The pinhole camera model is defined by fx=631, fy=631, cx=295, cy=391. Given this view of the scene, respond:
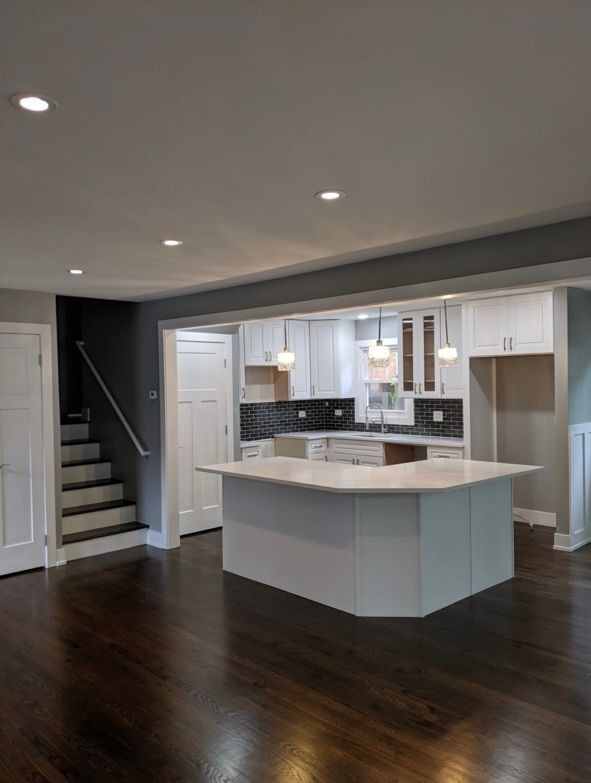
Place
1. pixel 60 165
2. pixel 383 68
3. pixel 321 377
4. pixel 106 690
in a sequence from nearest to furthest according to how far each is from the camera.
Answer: pixel 383 68
pixel 60 165
pixel 106 690
pixel 321 377

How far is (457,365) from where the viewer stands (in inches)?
264

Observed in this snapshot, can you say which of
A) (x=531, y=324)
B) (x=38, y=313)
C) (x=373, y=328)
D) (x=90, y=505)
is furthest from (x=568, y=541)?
(x=38, y=313)

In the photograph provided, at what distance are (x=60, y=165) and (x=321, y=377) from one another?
5937mm

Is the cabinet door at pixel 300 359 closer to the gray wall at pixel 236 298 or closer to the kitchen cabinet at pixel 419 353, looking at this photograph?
the kitchen cabinet at pixel 419 353

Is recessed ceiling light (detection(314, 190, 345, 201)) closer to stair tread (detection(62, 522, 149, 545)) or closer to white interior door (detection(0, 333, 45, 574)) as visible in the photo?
white interior door (detection(0, 333, 45, 574))

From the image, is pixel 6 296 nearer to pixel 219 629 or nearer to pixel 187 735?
pixel 219 629

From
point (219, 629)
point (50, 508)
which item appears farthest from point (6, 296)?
point (219, 629)

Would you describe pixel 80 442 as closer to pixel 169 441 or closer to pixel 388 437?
pixel 169 441

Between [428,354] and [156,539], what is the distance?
3488 millimetres

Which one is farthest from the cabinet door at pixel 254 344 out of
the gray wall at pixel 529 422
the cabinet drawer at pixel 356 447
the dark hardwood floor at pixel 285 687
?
the dark hardwood floor at pixel 285 687

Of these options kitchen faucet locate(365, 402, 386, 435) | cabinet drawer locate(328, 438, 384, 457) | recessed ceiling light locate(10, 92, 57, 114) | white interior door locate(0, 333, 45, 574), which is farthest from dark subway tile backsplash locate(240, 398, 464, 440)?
recessed ceiling light locate(10, 92, 57, 114)

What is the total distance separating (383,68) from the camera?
1674 mm

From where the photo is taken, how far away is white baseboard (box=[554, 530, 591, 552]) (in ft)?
18.2

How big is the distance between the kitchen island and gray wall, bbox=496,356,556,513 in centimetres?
189
